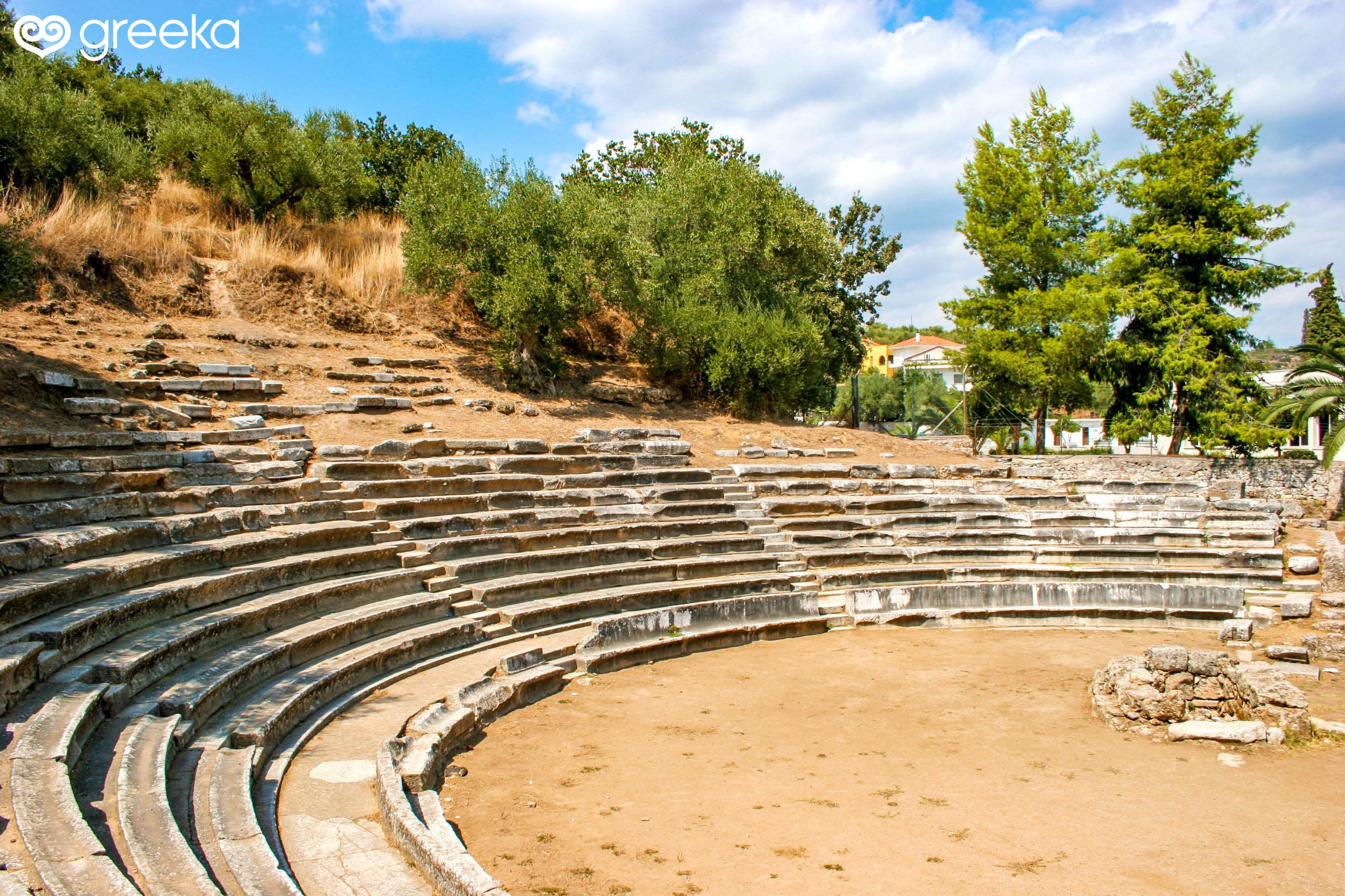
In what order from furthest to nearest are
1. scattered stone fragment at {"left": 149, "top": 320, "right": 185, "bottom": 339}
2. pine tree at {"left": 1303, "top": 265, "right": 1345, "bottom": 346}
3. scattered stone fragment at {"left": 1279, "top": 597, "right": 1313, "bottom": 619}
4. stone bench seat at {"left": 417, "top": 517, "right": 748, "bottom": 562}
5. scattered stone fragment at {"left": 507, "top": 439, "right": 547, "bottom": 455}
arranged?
pine tree at {"left": 1303, "top": 265, "right": 1345, "bottom": 346} < scattered stone fragment at {"left": 149, "top": 320, "right": 185, "bottom": 339} < scattered stone fragment at {"left": 507, "top": 439, "right": 547, "bottom": 455} < scattered stone fragment at {"left": 1279, "top": 597, "right": 1313, "bottom": 619} < stone bench seat at {"left": 417, "top": 517, "right": 748, "bottom": 562}

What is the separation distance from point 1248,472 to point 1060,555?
8.89m

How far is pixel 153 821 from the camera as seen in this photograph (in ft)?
12.8

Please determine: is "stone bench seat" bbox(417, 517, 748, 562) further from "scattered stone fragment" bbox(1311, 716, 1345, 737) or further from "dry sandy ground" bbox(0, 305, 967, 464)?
"scattered stone fragment" bbox(1311, 716, 1345, 737)

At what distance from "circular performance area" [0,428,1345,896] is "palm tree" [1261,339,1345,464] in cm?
783

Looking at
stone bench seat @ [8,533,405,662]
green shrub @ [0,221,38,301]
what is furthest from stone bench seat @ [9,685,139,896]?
green shrub @ [0,221,38,301]

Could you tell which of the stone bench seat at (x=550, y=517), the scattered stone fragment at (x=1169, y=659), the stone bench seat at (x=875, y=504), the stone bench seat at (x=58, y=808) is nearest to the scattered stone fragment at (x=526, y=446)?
the stone bench seat at (x=550, y=517)

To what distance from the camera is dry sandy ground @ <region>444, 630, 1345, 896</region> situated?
4.79m

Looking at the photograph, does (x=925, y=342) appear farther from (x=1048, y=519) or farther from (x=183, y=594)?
(x=183, y=594)

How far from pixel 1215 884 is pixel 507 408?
39.1 ft

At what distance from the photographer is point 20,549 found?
6.45 metres

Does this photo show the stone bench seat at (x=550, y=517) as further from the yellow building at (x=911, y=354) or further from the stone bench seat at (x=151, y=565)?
the yellow building at (x=911, y=354)

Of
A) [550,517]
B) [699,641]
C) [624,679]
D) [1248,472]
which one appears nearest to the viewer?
[624,679]

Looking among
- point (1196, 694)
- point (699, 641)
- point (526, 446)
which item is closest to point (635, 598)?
point (699, 641)

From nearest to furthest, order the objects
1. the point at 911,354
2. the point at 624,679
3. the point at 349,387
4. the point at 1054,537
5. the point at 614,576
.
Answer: the point at 624,679 < the point at 614,576 < the point at 1054,537 < the point at 349,387 < the point at 911,354
